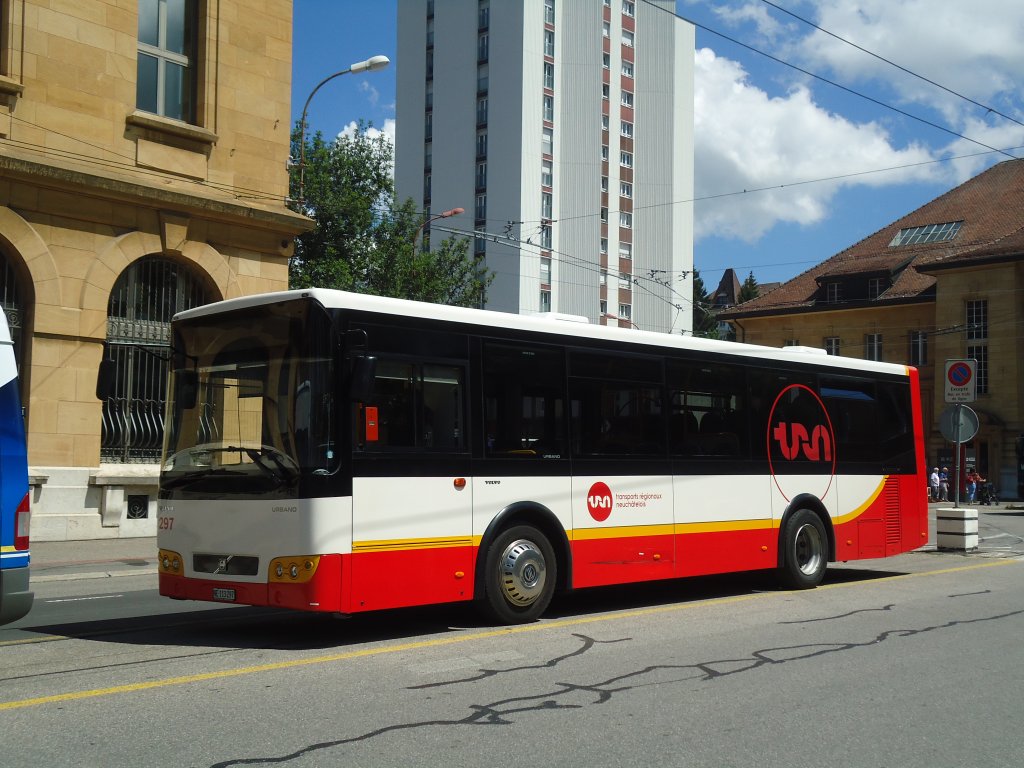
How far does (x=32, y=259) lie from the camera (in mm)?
19438

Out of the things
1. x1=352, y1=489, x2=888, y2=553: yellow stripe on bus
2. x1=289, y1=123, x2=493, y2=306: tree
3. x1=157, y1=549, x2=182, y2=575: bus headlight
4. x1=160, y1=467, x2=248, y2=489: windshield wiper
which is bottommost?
x1=157, y1=549, x2=182, y2=575: bus headlight

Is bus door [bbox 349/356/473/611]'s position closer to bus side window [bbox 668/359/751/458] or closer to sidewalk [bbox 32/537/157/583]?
bus side window [bbox 668/359/751/458]

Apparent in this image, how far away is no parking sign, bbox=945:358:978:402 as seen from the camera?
18.7m

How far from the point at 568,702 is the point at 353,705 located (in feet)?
4.25

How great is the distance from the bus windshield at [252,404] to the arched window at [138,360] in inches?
465

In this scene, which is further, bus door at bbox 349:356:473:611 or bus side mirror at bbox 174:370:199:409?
bus side mirror at bbox 174:370:199:409

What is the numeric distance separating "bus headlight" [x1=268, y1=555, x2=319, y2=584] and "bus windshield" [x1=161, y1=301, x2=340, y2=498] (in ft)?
1.59

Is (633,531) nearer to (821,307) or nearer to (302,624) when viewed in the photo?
(302,624)

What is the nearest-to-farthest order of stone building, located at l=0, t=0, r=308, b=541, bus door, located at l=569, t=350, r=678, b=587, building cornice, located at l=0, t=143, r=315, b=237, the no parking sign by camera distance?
bus door, located at l=569, t=350, r=678, b=587
the no parking sign
building cornice, located at l=0, t=143, r=315, b=237
stone building, located at l=0, t=0, r=308, b=541

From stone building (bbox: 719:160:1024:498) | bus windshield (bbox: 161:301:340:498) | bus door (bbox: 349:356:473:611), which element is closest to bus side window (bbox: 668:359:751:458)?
bus door (bbox: 349:356:473:611)

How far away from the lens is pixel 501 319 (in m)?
10.0

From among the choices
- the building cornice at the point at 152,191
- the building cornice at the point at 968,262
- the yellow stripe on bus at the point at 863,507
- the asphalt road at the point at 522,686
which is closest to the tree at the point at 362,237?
the building cornice at the point at 152,191

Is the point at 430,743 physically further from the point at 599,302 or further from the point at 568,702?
the point at 599,302

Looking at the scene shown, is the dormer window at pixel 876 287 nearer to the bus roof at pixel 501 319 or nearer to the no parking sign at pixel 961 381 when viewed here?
the no parking sign at pixel 961 381
